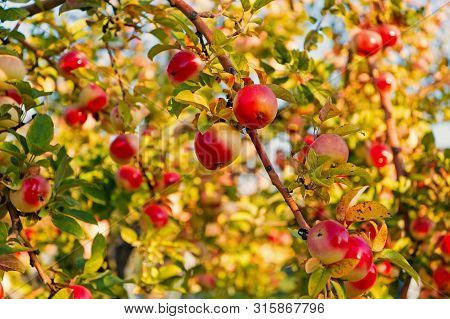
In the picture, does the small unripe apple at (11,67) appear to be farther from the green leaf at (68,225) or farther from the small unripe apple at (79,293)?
the small unripe apple at (79,293)

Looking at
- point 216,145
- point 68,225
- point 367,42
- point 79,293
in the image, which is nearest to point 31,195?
point 68,225

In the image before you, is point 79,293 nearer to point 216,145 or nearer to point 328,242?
point 216,145

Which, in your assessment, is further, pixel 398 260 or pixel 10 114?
pixel 10 114

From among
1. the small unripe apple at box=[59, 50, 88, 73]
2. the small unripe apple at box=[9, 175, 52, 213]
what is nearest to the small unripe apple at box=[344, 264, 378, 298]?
the small unripe apple at box=[9, 175, 52, 213]

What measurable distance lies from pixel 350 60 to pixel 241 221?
77 centimetres

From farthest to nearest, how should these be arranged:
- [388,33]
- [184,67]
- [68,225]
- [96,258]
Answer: [388,33] → [96,258] → [68,225] → [184,67]

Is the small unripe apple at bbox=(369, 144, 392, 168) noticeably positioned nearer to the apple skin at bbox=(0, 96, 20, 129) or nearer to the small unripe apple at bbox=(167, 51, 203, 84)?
the small unripe apple at bbox=(167, 51, 203, 84)

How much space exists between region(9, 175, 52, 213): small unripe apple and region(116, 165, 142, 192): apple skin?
600 mm

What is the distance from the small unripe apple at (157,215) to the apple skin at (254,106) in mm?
989

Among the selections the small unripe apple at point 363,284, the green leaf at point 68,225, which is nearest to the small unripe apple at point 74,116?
the green leaf at point 68,225

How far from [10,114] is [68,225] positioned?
275 millimetres

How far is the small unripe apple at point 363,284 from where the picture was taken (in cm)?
113

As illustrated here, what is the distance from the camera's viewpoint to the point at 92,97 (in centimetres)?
181

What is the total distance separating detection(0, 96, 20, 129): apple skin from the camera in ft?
4.42
